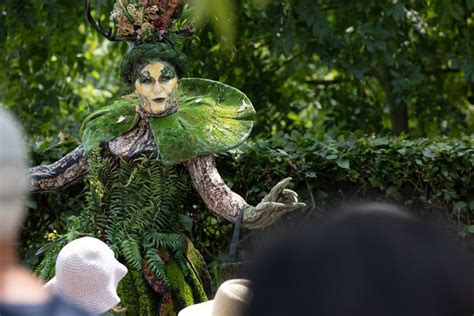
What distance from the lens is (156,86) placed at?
175 inches

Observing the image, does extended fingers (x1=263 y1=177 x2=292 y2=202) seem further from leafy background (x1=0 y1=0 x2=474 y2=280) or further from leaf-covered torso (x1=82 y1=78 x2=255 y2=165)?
leafy background (x1=0 y1=0 x2=474 y2=280)

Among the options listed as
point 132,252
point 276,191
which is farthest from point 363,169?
point 132,252

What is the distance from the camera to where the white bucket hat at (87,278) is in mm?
2824

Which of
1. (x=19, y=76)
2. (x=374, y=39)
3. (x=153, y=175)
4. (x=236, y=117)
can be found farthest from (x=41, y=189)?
(x=19, y=76)

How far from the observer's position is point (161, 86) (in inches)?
175

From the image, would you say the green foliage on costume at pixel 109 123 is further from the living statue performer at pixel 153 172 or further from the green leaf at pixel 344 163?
the green leaf at pixel 344 163

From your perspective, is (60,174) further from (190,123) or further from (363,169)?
(363,169)

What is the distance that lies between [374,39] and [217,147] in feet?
9.25

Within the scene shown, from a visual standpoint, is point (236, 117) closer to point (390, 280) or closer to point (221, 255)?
point (221, 255)

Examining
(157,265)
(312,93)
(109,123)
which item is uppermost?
(109,123)

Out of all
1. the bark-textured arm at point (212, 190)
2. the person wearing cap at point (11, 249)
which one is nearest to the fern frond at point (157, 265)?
the bark-textured arm at point (212, 190)

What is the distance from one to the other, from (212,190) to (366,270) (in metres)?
2.82

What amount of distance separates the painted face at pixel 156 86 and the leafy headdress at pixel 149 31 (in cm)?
4

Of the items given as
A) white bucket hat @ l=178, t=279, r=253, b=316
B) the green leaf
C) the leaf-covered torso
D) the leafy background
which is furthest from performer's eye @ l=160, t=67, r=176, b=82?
white bucket hat @ l=178, t=279, r=253, b=316
